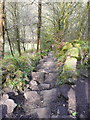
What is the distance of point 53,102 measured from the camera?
8.33ft

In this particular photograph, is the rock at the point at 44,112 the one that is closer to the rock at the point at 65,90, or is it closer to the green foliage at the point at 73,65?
the rock at the point at 65,90

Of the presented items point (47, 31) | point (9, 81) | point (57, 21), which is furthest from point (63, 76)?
point (47, 31)

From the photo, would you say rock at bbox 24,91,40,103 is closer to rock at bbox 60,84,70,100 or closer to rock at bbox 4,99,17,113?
rock at bbox 4,99,17,113

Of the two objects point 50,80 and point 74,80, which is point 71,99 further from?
point 50,80

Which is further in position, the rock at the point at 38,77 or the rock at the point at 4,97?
the rock at the point at 38,77

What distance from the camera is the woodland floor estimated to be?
2.18 m

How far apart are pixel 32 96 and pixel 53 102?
1.82 feet

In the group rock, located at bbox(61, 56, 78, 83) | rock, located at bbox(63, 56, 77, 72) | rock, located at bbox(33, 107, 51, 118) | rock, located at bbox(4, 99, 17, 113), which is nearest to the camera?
rock, located at bbox(33, 107, 51, 118)

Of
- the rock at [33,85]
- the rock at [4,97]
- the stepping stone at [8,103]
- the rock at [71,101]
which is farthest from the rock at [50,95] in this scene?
the rock at [4,97]

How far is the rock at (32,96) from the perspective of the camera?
264cm

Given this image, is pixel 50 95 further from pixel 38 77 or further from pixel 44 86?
pixel 38 77

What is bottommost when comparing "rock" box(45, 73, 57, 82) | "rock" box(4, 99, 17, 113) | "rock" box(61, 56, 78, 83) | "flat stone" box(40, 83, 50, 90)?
"rock" box(4, 99, 17, 113)

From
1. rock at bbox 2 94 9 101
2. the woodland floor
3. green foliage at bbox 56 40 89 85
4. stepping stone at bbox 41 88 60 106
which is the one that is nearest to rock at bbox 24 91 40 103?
the woodland floor

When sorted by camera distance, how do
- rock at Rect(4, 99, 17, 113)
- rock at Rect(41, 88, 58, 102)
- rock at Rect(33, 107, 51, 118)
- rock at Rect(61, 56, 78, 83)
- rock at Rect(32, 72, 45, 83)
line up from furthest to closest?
rock at Rect(32, 72, 45, 83)
rock at Rect(61, 56, 78, 83)
rock at Rect(41, 88, 58, 102)
rock at Rect(4, 99, 17, 113)
rock at Rect(33, 107, 51, 118)
